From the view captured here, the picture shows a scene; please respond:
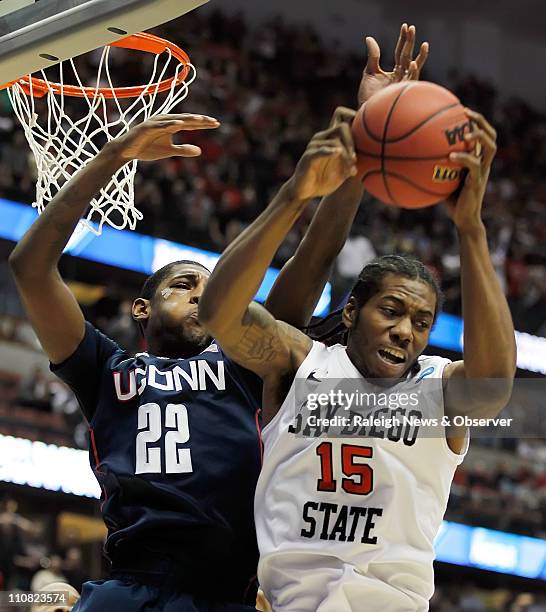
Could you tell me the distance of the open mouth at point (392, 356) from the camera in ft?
9.86

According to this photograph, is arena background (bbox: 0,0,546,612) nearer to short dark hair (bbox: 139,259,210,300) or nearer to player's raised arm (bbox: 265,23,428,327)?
short dark hair (bbox: 139,259,210,300)

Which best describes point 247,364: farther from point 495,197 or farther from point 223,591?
point 495,197

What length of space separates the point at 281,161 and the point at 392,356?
11.1 m

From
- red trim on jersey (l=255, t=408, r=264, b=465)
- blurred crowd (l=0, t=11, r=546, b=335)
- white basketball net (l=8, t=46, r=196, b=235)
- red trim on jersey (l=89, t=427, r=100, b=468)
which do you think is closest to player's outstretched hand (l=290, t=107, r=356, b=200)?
red trim on jersey (l=255, t=408, r=264, b=465)

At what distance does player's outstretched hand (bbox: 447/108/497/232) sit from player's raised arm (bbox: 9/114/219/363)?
87 cm

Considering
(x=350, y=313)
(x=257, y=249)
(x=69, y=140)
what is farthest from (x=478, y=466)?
(x=257, y=249)

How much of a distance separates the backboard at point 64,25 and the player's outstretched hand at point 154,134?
11.8 inches

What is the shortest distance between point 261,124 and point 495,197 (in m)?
3.52

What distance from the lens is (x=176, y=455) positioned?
337 cm

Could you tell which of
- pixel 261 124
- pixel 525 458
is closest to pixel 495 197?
pixel 261 124

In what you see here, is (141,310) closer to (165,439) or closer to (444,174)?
(165,439)

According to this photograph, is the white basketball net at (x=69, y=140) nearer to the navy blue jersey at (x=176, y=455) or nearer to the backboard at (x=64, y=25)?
the backboard at (x=64, y=25)

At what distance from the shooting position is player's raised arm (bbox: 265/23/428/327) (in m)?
3.36

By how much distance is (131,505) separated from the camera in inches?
132
